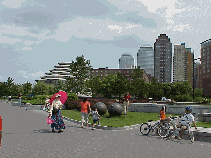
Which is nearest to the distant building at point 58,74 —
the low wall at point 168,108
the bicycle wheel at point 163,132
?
the low wall at point 168,108

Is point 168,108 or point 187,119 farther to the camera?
point 168,108

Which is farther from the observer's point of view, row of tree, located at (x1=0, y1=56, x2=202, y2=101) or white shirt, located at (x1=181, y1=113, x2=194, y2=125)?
row of tree, located at (x1=0, y1=56, x2=202, y2=101)

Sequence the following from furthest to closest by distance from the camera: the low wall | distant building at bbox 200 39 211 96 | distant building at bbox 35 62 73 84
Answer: distant building at bbox 35 62 73 84 < distant building at bbox 200 39 211 96 < the low wall

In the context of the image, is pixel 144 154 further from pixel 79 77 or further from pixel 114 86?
pixel 79 77

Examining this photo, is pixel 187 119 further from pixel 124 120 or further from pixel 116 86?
pixel 116 86

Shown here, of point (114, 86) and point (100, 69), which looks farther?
point (100, 69)

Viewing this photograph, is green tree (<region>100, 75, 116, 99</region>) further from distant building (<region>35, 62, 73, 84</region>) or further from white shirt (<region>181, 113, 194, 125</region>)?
distant building (<region>35, 62, 73, 84</region>)

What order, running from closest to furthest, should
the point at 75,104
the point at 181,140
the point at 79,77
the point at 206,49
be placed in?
the point at 181,140, the point at 75,104, the point at 79,77, the point at 206,49

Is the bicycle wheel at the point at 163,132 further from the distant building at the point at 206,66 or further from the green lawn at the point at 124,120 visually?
the distant building at the point at 206,66

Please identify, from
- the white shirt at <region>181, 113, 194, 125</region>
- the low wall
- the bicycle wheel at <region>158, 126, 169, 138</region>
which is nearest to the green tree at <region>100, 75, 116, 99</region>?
the low wall

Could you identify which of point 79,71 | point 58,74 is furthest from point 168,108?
point 58,74

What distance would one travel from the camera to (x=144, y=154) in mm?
8523

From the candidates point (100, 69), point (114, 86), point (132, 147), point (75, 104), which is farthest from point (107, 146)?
point (100, 69)

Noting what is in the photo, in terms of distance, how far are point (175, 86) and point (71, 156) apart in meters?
90.4
